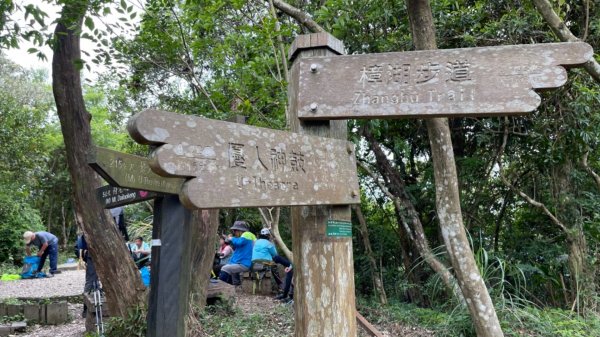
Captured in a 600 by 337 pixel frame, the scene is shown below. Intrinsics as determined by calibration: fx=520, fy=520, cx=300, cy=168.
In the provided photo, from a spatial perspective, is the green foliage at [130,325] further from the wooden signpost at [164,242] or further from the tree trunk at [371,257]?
the tree trunk at [371,257]

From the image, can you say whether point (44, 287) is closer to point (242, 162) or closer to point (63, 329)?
point (63, 329)

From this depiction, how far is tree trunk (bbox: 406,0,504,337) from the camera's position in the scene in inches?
148

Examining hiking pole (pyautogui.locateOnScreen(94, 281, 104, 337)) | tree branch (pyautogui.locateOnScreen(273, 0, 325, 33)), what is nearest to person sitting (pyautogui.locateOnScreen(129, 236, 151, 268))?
hiking pole (pyautogui.locateOnScreen(94, 281, 104, 337))

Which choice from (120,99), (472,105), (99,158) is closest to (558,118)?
(472,105)

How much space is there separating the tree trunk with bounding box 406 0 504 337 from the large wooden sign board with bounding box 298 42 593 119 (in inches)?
58.4

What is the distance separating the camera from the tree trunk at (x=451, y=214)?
375 centimetres

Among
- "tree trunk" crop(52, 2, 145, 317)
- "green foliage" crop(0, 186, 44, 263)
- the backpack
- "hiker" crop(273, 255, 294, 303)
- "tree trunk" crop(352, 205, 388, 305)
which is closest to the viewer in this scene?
"tree trunk" crop(52, 2, 145, 317)

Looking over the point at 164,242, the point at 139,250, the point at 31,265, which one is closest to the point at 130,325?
the point at 164,242

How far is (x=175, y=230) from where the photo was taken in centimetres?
384

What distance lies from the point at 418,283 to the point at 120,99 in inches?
374

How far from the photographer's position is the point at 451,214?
3957mm

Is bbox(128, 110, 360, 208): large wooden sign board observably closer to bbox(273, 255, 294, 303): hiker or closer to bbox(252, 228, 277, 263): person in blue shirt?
bbox(273, 255, 294, 303): hiker

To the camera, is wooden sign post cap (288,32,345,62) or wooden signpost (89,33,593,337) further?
wooden sign post cap (288,32,345,62)

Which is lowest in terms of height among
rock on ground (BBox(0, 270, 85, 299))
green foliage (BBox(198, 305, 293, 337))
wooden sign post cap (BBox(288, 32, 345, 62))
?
green foliage (BBox(198, 305, 293, 337))
